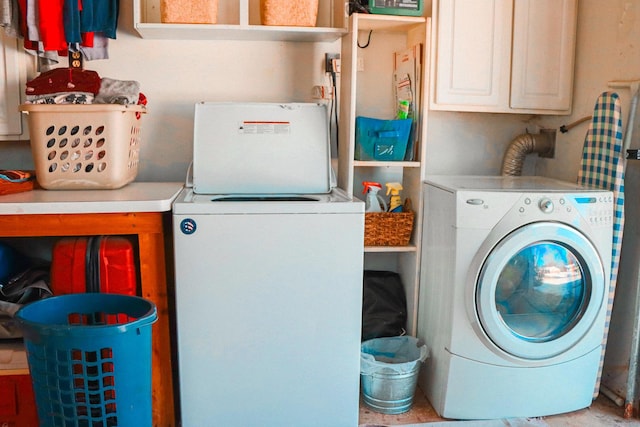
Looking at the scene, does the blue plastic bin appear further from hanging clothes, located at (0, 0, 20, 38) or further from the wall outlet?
hanging clothes, located at (0, 0, 20, 38)

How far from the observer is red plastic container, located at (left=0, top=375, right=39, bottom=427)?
216 centimetres

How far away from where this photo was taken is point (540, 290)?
2.35 metres

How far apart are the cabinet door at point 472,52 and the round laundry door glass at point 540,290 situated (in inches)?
31.1

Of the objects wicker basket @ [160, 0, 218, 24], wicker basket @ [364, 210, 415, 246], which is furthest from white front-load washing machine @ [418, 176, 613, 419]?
wicker basket @ [160, 0, 218, 24]

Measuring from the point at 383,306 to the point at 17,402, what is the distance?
5.11 feet

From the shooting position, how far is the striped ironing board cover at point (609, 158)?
239cm

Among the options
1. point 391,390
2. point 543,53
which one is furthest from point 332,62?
point 391,390

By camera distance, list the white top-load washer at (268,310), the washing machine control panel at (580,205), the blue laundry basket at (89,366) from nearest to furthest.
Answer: the blue laundry basket at (89,366) < the white top-load washer at (268,310) < the washing machine control panel at (580,205)

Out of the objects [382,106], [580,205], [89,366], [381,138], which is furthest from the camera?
[382,106]

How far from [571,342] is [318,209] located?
3.71 ft

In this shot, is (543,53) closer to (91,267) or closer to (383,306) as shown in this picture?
(383,306)

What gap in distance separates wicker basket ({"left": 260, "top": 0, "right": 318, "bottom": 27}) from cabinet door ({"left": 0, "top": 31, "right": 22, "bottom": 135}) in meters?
1.03

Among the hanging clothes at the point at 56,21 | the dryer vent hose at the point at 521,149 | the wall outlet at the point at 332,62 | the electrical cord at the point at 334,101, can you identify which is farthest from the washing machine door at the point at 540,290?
the hanging clothes at the point at 56,21

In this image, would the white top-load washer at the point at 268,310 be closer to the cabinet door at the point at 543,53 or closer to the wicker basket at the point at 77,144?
the wicker basket at the point at 77,144
